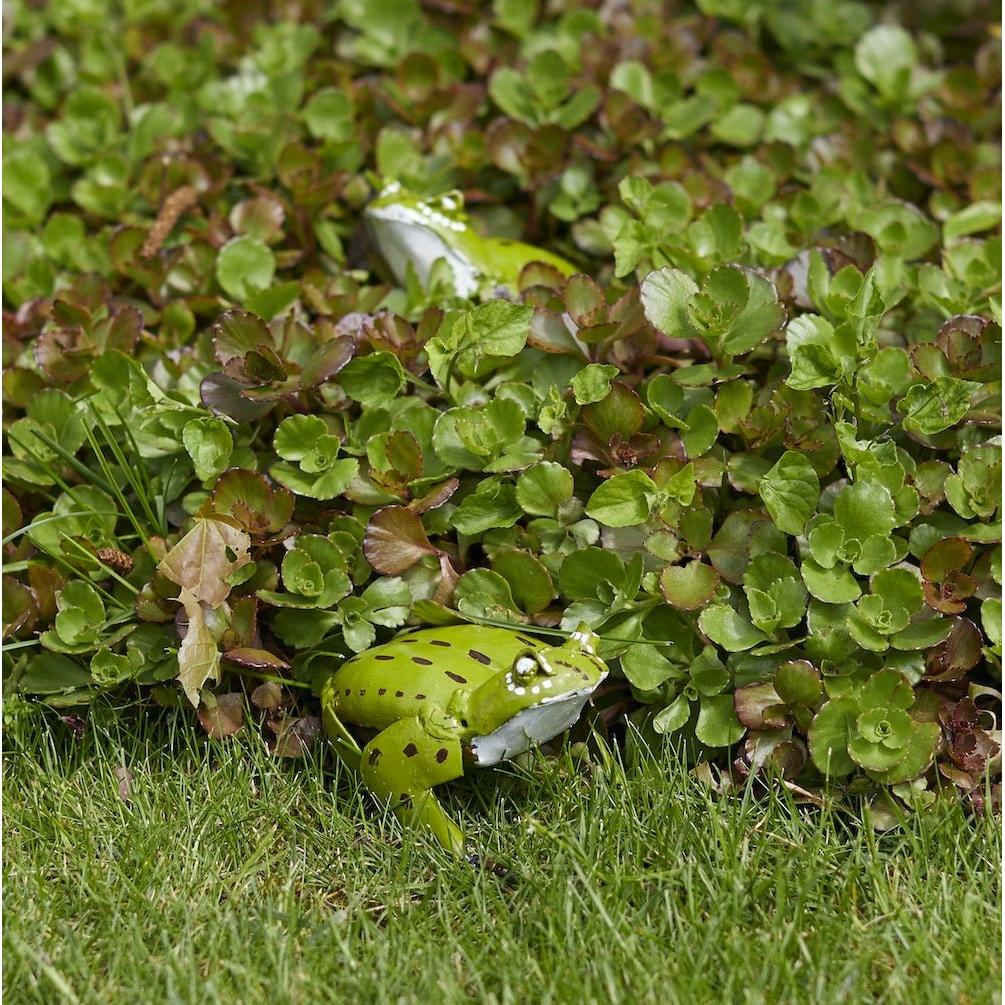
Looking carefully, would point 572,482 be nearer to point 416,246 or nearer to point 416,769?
point 416,769

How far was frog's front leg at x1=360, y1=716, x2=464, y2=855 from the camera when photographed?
1.64 meters

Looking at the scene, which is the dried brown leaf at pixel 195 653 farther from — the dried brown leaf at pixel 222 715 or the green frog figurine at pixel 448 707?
the green frog figurine at pixel 448 707

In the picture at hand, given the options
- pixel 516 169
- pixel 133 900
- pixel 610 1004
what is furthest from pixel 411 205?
pixel 610 1004

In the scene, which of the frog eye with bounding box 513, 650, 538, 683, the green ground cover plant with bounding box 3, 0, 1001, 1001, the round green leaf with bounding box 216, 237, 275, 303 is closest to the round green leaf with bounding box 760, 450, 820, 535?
the green ground cover plant with bounding box 3, 0, 1001, 1001

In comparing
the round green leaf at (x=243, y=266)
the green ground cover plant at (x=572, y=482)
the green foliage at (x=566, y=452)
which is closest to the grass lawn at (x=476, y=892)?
the green ground cover plant at (x=572, y=482)

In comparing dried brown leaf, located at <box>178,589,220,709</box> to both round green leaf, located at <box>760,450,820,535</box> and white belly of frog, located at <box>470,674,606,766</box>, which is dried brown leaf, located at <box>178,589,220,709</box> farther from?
round green leaf, located at <box>760,450,820,535</box>

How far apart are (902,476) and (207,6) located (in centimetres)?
236

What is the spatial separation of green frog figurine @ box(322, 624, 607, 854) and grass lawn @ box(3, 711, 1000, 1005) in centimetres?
7

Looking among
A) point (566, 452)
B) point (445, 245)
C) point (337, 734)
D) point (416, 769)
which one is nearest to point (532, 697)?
point (416, 769)

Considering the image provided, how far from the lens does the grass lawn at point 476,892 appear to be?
4.76 feet

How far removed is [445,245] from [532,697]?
102 centimetres

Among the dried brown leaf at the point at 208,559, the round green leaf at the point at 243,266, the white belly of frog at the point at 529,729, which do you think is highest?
the round green leaf at the point at 243,266

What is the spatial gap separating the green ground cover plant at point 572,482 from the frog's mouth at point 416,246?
0.06 metres

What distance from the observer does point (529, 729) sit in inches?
65.5
